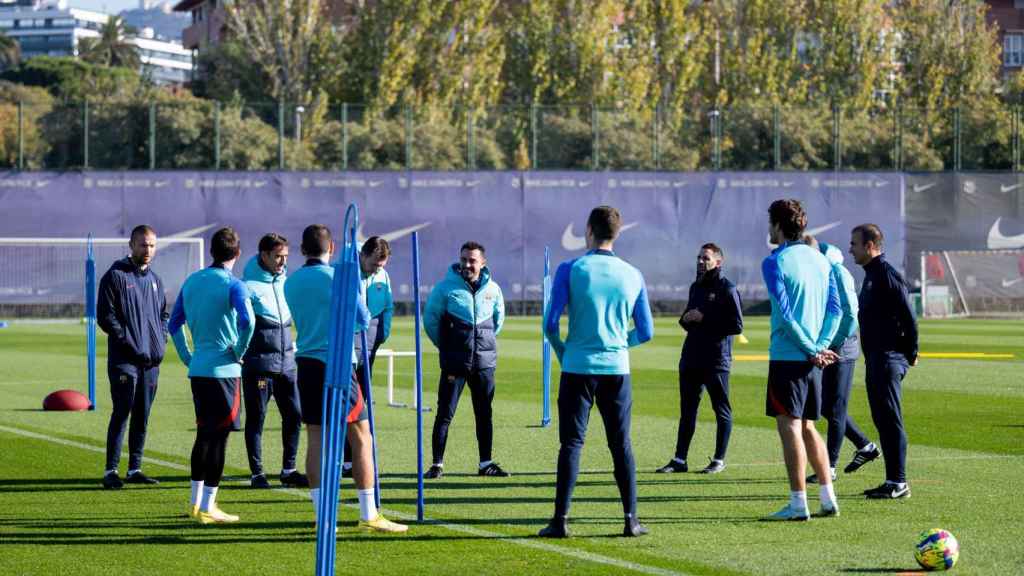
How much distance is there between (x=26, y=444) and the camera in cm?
1467

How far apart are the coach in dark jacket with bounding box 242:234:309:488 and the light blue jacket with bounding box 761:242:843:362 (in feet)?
12.6

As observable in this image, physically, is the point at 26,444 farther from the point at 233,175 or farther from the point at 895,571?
the point at 233,175

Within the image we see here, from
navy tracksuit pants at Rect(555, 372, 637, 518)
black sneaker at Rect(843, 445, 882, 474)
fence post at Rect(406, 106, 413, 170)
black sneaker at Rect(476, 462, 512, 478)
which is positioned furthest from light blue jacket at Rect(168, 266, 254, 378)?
fence post at Rect(406, 106, 413, 170)

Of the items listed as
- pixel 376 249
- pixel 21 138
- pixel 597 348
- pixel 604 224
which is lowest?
pixel 597 348

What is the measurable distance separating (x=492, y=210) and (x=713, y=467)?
34377 mm

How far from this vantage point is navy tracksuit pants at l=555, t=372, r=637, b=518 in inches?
369

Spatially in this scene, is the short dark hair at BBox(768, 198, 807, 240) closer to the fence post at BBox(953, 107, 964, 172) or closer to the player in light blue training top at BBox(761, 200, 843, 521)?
the player in light blue training top at BBox(761, 200, 843, 521)

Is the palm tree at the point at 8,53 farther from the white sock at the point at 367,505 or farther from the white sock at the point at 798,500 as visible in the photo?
the white sock at the point at 798,500

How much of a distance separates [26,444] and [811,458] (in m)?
8.02

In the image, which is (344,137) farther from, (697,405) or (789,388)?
(789,388)

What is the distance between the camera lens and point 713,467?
1266 cm

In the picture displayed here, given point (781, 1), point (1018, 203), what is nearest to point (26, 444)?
point (1018, 203)

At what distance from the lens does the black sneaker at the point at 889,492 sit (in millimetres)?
11023

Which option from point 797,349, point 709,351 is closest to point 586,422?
point 797,349
